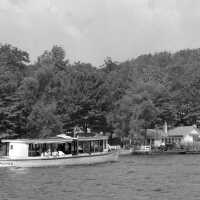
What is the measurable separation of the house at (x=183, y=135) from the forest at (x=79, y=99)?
3.05 meters

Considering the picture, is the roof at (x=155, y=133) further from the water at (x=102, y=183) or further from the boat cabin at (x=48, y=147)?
the water at (x=102, y=183)

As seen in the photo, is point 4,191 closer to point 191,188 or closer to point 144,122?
point 191,188

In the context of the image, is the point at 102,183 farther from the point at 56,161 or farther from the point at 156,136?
the point at 156,136

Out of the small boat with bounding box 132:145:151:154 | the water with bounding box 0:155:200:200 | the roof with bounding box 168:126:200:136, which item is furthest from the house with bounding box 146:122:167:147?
the water with bounding box 0:155:200:200

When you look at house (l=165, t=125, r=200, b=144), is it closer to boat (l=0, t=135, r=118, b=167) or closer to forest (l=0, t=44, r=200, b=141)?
forest (l=0, t=44, r=200, b=141)

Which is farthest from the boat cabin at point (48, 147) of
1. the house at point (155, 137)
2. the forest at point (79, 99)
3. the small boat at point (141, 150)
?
the house at point (155, 137)

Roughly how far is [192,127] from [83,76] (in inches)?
1017

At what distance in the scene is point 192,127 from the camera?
115125mm

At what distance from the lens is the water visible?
134 ft

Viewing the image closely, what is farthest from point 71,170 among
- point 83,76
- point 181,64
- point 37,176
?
point 181,64

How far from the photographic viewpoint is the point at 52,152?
65.8m

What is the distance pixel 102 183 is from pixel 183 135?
67861 mm

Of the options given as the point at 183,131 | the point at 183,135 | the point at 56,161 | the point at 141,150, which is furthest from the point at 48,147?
the point at 183,131

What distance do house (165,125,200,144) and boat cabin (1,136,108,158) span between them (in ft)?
149
